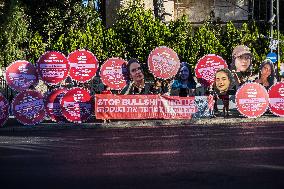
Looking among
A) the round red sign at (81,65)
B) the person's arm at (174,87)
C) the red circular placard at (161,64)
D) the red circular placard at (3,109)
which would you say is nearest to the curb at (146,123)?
the red circular placard at (3,109)

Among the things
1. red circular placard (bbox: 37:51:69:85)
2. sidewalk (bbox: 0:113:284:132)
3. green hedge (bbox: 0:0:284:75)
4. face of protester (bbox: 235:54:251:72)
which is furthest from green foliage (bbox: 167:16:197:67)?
red circular placard (bbox: 37:51:69:85)

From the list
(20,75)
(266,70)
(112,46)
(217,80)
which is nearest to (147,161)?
(20,75)

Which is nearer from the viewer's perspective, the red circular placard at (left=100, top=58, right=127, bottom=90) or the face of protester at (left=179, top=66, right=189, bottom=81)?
the red circular placard at (left=100, top=58, right=127, bottom=90)

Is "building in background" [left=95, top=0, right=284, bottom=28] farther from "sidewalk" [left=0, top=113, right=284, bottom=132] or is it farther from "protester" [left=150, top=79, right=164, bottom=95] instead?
"sidewalk" [left=0, top=113, right=284, bottom=132]

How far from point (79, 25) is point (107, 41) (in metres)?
10.2

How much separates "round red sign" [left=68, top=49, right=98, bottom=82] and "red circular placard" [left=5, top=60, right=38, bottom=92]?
158 centimetres

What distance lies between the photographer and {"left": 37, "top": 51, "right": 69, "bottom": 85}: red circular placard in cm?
1970

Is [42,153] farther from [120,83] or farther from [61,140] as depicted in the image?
[120,83]

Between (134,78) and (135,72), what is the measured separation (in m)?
0.30

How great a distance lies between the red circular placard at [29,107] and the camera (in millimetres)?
18656

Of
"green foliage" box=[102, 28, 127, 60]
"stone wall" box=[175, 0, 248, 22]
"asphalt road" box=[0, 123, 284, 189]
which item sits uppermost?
"stone wall" box=[175, 0, 248, 22]

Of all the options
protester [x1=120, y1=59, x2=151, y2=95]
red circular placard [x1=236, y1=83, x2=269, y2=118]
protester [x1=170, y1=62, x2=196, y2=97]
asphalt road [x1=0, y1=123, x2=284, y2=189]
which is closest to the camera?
asphalt road [x1=0, y1=123, x2=284, y2=189]

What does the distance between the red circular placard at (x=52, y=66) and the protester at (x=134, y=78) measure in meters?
2.57

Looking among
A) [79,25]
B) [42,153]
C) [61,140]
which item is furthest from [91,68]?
[79,25]
